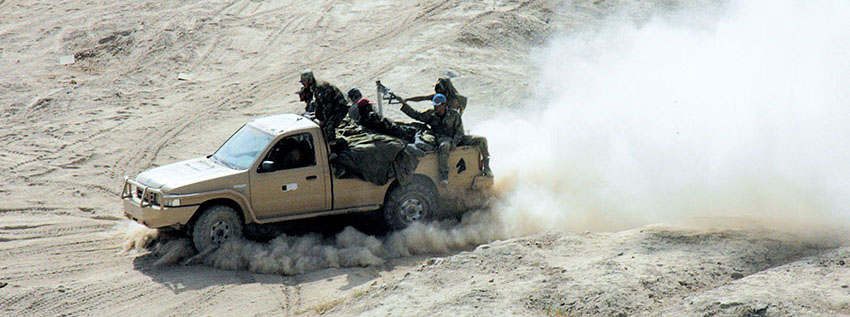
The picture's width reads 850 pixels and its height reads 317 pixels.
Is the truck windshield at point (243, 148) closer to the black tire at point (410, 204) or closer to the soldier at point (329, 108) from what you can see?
the soldier at point (329, 108)

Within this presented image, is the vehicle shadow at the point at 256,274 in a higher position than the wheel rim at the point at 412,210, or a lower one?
lower

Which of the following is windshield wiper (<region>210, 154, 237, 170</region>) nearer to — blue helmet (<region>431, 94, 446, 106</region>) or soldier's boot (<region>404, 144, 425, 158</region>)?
soldier's boot (<region>404, 144, 425, 158</region>)

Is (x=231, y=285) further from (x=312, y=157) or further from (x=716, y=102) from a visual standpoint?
(x=716, y=102)

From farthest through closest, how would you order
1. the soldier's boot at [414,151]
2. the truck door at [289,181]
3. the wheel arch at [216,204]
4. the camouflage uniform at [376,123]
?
the camouflage uniform at [376,123] → the soldier's boot at [414,151] → the truck door at [289,181] → the wheel arch at [216,204]

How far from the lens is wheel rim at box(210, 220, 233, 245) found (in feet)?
39.5

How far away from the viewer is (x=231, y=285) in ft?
37.3

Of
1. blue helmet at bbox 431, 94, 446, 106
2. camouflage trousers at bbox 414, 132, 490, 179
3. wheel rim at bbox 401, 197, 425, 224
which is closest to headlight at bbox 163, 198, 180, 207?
wheel rim at bbox 401, 197, 425, 224

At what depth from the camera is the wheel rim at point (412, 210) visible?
1320 centimetres

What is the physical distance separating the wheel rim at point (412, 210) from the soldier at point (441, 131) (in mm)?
459

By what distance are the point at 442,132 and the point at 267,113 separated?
7237 millimetres

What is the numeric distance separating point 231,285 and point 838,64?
9.54 m

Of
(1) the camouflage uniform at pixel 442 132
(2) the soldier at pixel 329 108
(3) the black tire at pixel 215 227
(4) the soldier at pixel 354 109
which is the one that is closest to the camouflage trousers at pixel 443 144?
(1) the camouflage uniform at pixel 442 132

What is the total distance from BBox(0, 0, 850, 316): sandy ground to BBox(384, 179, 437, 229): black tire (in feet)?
1.02

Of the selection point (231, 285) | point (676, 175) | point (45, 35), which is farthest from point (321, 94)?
point (45, 35)
